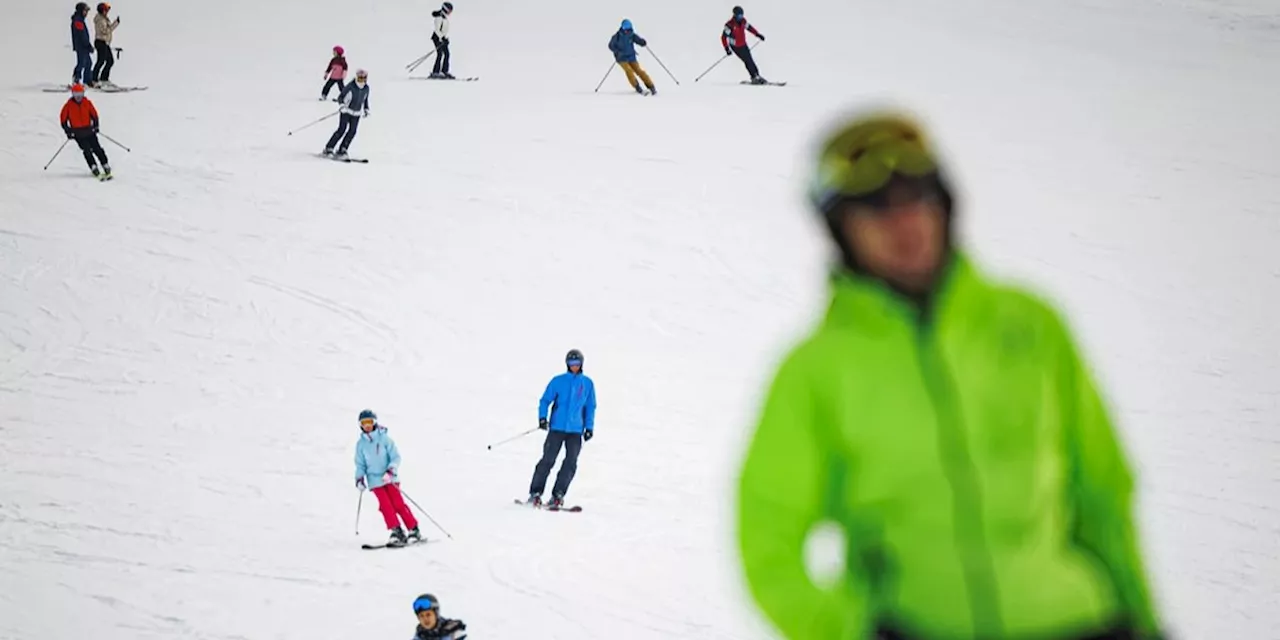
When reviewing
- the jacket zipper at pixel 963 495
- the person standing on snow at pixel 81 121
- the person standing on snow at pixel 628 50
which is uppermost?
the person standing on snow at pixel 628 50

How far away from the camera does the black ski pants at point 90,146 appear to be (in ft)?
64.1

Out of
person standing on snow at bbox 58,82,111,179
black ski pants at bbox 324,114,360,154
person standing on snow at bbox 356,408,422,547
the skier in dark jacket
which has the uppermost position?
black ski pants at bbox 324,114,360,154

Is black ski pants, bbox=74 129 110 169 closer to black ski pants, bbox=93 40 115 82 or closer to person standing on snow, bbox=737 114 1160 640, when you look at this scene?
black ski pants, bbox=93 40 115 82

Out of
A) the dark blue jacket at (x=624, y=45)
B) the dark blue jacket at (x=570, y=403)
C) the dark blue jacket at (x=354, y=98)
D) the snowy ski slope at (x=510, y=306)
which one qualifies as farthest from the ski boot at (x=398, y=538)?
the dark blue jacket at (x=624, y=45)

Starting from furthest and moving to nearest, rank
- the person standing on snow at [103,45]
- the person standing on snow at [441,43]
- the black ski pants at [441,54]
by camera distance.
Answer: the black ski pants at [441,54], the person standing on snow at [441,43], the person standing on snow at [103,45]

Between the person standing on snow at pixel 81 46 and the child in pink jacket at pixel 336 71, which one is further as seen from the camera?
the child in pink jacket at pixel 336 71

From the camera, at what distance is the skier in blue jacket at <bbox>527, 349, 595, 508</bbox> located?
11.1 m

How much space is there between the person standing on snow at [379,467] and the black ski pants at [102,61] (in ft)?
56.9

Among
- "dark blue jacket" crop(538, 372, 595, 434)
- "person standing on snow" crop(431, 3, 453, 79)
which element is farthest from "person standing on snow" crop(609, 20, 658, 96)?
"dark blue jacket" crop(538, 372, 595, 434)

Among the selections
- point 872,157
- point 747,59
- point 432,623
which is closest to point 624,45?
point 747,59

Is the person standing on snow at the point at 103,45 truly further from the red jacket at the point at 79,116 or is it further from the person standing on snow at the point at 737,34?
the person standing on snow at the point at 737,34

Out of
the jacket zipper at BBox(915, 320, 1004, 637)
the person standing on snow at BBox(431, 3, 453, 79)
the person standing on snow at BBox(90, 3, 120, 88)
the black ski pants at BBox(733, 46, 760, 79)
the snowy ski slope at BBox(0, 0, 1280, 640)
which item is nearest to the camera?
the jacket zipper at BBox(915, 320, 1004, 637)

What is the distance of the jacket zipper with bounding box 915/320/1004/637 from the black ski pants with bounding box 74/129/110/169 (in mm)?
19715

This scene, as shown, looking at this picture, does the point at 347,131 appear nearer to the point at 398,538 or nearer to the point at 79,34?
the point at 79,34
